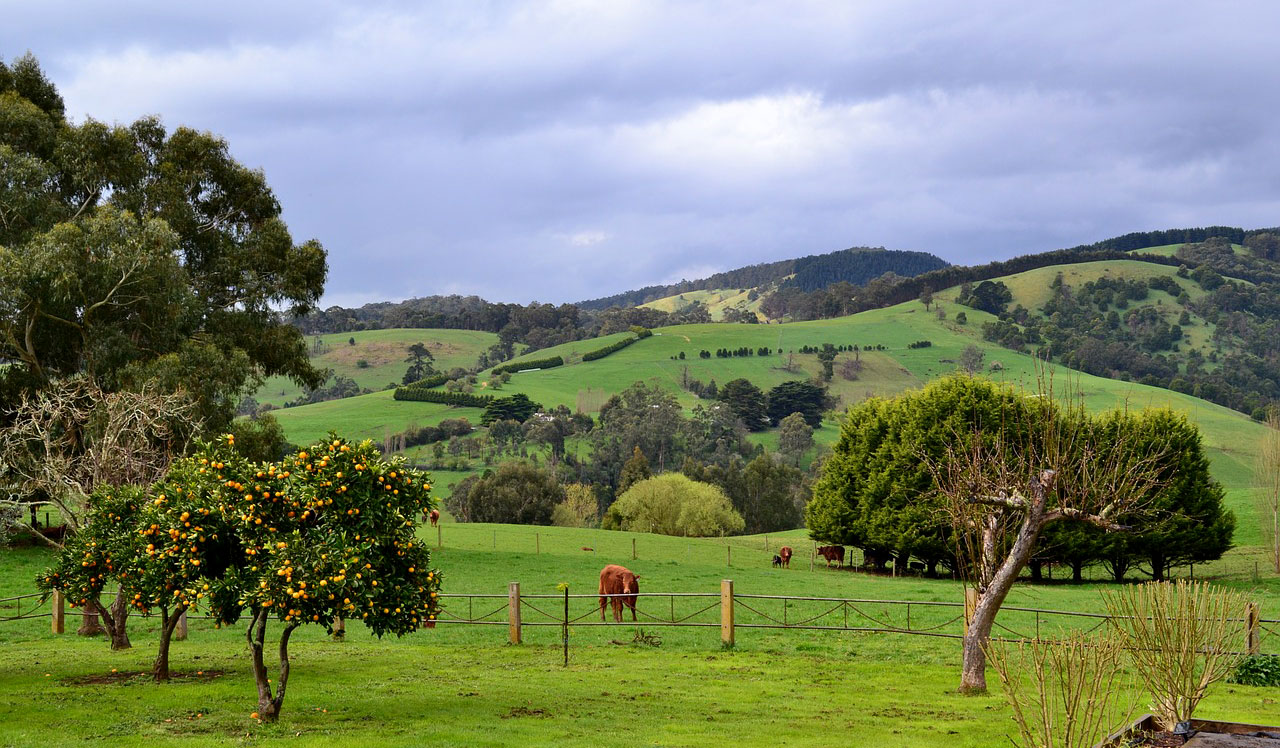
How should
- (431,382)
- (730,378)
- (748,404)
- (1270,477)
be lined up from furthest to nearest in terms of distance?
(730,378), (431,382), (748,404), (1270,477)

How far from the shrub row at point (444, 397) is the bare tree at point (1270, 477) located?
4166 inches

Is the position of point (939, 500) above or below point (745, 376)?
below

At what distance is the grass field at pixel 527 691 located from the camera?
594 inches

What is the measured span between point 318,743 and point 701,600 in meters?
21.8

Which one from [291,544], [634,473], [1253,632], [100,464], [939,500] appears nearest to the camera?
[291,544]

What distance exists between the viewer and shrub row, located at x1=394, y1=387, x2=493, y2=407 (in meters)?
147

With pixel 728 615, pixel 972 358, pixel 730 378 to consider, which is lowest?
pixel 728 615

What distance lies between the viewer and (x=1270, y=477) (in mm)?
49438

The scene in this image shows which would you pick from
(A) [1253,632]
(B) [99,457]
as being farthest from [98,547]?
(A) [1253,632]

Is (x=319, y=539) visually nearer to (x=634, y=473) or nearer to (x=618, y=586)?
(x=618, y=586)

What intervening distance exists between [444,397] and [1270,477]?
11689 centimetres

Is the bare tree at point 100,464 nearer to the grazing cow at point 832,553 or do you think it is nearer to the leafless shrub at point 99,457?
the leafless shrub at point 99,457

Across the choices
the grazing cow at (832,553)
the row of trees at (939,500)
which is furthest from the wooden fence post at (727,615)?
the grazing cow at (832,553)

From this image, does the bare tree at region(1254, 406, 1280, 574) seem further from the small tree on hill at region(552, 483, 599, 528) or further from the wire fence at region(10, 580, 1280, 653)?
the small tree on hill at region(552, 483, 599, 528)
